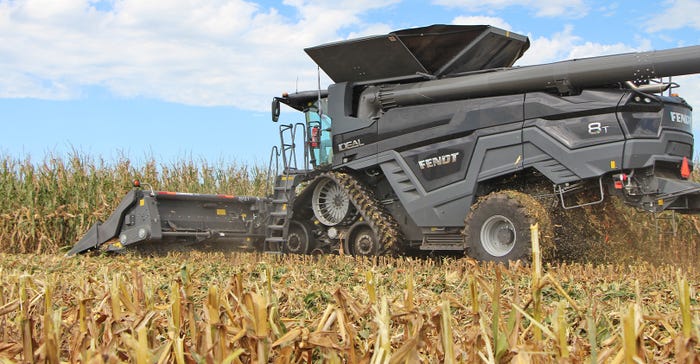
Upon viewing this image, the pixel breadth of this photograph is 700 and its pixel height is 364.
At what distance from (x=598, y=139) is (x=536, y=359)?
682cm

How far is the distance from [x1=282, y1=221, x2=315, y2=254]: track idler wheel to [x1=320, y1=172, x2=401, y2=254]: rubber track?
3.50 feet

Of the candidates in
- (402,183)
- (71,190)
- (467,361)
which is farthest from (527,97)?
(71,190)

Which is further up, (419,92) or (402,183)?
(419,92)

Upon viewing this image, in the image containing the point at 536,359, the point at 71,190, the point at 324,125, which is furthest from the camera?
the point at 71,190

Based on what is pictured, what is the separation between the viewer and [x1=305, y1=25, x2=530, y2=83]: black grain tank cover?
9.84 metres

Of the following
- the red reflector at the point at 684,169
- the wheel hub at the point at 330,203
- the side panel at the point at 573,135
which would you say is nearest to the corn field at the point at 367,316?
the side panel at the point at 573,135

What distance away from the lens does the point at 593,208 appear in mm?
8867

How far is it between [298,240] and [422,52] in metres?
3.34

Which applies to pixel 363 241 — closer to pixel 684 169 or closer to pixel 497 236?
pixel 497 236

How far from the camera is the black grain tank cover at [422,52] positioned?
9844mm

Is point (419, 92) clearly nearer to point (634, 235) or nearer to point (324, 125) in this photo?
point (324, 125)

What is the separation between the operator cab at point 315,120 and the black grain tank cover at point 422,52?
784 millimetres

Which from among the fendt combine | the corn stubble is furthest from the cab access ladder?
the corn stubble

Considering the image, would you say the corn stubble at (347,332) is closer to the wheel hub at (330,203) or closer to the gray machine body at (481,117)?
the gray machine body at (481,117)
